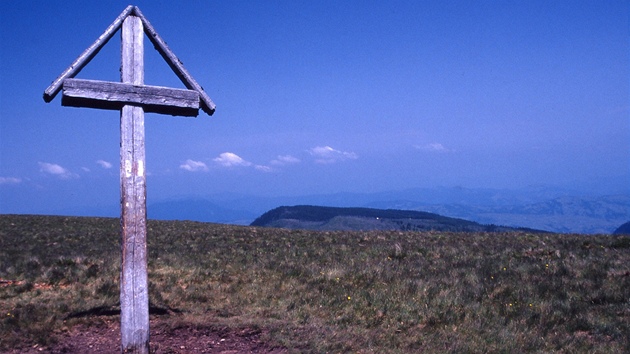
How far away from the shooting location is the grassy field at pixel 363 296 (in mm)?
8523

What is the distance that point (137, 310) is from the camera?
22.8ft

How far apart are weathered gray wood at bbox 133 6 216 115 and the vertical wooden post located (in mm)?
710

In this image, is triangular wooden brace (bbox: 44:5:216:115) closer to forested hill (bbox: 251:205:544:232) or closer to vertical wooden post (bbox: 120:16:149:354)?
vertical wooden post (bbox: 120:16:149:354)

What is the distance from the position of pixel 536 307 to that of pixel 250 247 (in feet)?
41.0

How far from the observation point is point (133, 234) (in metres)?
6.86

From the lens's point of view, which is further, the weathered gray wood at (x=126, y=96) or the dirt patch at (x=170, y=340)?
the dirt patch at (x=170, y=340)

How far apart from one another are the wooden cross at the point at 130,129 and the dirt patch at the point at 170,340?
1140mm

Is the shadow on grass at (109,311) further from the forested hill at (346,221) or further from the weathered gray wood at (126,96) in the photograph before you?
the forested hill at (346,221)

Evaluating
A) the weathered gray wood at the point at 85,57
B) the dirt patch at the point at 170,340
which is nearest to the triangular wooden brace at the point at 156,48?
the weathered gray wood at the point at 85,57

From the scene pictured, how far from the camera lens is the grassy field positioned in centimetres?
852

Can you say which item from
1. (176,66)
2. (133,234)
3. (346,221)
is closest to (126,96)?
(176,66)

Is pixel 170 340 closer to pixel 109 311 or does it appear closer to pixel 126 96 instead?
pixel 109 311

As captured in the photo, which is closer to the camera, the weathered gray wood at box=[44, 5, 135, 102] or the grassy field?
the weathered gray wood at box=[44, 5, 135, 102]

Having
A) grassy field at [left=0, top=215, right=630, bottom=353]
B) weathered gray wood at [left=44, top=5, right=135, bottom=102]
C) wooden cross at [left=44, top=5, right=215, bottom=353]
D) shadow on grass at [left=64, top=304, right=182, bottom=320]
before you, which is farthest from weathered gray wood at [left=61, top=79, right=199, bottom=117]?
shadow on grass at [left=64, top=304, right=182, bottom=320]
